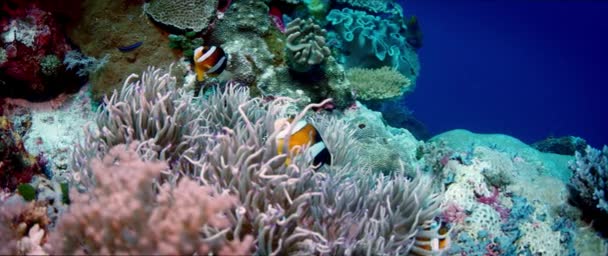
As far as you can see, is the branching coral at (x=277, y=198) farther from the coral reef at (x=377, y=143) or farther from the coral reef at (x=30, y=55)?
the coral reef at (x=30, y=55)

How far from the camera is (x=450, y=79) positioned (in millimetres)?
96812

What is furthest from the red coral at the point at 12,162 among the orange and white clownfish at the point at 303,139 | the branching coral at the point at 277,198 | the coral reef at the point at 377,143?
the coral reef at the point at 377,143

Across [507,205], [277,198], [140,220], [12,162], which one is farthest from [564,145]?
[12,162]

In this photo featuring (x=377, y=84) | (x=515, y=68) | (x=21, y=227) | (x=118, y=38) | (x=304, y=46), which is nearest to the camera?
(x=21, y=227)

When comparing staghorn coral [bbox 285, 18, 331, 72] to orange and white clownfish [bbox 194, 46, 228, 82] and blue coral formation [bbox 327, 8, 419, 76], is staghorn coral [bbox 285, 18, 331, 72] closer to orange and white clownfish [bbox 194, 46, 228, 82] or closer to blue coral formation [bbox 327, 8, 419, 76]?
orange and white clownfish [bbox 194, 46, 228, 82]

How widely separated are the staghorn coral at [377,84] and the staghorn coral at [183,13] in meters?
3.20

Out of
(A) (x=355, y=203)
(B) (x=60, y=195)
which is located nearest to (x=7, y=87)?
(B) (x=60, y=195)

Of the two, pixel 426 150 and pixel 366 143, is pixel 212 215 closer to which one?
pixel 366 143

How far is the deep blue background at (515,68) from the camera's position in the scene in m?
42.3

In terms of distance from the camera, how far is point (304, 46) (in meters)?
5.32

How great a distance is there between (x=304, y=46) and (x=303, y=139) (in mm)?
2792

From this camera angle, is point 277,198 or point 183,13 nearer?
point 277,198

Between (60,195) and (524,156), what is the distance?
579 centimetres

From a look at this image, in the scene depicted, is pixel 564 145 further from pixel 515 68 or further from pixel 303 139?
pixel 515 68
